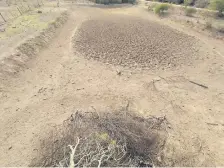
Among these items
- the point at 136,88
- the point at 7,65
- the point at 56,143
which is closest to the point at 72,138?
Answer: the point at 56,143

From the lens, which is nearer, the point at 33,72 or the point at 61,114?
the point at 61,114

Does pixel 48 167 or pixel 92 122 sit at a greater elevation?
pixel 92 122

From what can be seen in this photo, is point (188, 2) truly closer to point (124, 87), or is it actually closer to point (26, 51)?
point (124, 87)

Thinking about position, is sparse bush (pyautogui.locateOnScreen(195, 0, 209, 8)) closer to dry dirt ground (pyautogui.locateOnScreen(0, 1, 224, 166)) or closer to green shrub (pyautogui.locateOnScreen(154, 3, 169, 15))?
green shrub (pyautogui.locateOnScreen(154, 3, 169, 15))

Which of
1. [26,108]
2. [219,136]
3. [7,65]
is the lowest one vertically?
[219,136]

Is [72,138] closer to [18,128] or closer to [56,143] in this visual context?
[56,143]

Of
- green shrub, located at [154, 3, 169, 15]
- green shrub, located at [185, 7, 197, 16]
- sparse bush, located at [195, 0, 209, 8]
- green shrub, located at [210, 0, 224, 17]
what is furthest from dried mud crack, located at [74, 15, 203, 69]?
sparse bush, located at [195, 0, 209, 8]
